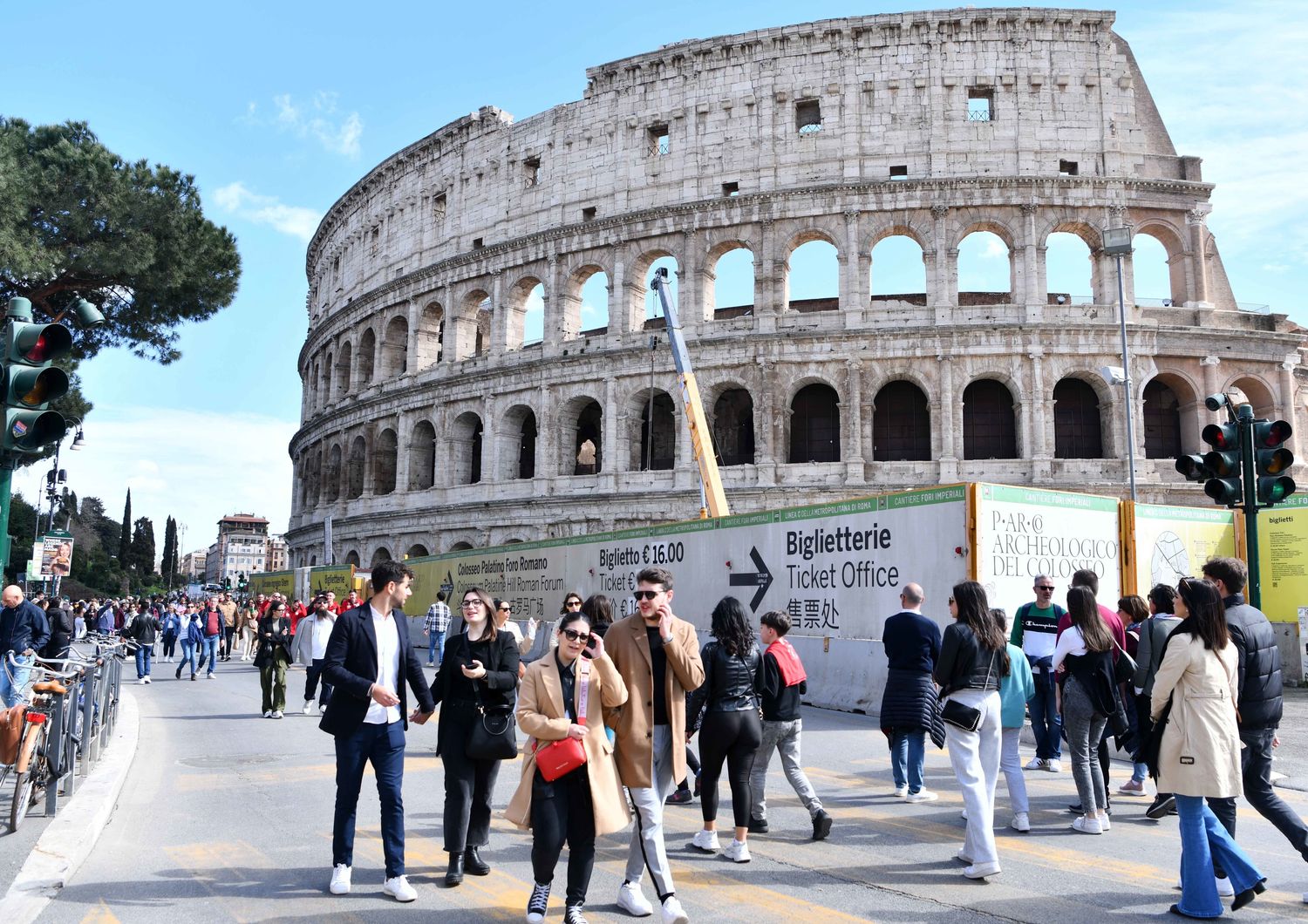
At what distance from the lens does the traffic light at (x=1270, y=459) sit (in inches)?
421

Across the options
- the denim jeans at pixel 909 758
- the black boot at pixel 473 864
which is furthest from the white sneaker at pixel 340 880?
the denim jeans at pixel 909 758

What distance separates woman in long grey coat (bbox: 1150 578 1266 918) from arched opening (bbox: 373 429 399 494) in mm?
34437

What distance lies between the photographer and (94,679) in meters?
9.20

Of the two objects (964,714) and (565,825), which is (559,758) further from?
(964,714)

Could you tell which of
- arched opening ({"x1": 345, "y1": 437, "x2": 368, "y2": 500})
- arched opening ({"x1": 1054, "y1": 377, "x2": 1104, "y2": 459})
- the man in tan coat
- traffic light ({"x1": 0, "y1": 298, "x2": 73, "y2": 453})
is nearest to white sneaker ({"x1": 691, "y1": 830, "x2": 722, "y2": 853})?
the man in tan coat

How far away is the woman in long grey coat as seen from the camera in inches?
194

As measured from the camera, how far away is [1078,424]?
2820cm

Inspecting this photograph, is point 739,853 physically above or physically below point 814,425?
below

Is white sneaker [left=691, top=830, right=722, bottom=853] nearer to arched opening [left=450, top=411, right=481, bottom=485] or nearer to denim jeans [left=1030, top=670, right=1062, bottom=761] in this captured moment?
denim jeans [left=1030, top=670, right=1062, bottom=761]

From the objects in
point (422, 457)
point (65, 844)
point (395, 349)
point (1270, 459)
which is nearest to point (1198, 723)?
point (65, 844)

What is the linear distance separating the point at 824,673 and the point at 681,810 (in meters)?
7.26

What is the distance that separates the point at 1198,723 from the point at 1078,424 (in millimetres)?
25158

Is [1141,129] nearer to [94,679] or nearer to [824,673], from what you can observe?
[824,673]

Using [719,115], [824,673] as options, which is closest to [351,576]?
[719,115]
